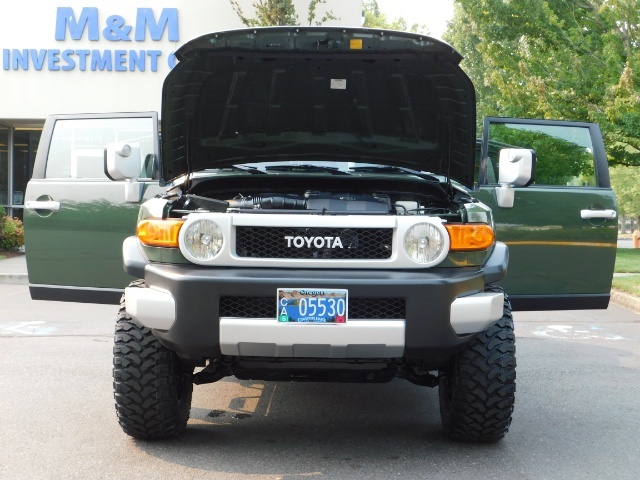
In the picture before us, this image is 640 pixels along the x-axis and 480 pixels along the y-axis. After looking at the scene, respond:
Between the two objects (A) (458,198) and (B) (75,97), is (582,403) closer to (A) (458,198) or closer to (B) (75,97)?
(A) (458,198)

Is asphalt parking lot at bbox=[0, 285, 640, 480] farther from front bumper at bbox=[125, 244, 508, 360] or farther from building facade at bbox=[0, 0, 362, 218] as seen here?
building facade at bbox=[0, 0, 362, 218]

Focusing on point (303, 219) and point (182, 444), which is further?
point (182, 444)

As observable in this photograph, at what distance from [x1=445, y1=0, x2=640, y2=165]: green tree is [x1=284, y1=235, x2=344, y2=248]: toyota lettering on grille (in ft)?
45.5

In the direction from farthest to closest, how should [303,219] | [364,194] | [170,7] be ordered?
[170,7] < [364,194] < [303,219]

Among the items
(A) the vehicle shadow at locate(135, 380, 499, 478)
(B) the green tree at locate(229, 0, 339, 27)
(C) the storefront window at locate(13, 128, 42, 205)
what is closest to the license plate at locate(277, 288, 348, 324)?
(A) the vehicle shadow at locate(135, 380, 499, 478)

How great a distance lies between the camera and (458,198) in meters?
4.58

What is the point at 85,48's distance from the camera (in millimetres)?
19438

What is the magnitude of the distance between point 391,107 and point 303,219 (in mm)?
1248

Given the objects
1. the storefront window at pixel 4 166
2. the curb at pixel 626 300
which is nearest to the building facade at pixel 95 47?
the storefront window at pixel 4 166

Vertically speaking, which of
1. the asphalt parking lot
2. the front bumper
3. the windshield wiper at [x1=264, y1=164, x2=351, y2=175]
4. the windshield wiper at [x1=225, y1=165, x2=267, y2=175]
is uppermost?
the windshield wiper at [x1=264, y1=164, x2=351, y2=175]

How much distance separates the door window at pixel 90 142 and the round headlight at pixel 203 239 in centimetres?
195

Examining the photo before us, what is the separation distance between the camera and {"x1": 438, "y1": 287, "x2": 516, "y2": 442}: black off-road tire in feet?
13.5

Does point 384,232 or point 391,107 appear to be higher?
point 391,107

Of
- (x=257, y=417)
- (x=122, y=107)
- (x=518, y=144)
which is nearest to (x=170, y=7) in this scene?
(x=122, y=107)
